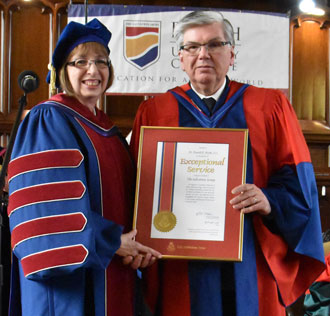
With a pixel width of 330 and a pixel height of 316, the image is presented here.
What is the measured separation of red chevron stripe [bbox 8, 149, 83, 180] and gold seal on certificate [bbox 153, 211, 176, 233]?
0.40m

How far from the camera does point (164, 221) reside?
223cm

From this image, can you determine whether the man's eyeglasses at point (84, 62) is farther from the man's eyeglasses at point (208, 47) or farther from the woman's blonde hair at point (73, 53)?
the man's eyeglasses at point (208, 47)

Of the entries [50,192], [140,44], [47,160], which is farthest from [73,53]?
[140,44]

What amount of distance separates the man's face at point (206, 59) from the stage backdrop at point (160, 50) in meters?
3.43

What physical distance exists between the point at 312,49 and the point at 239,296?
17.4 ft

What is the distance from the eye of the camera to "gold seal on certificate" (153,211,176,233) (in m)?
2.22

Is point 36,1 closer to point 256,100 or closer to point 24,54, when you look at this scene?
point 24,54

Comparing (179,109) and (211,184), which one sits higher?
(179,109)

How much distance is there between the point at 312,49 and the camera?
22.9ft

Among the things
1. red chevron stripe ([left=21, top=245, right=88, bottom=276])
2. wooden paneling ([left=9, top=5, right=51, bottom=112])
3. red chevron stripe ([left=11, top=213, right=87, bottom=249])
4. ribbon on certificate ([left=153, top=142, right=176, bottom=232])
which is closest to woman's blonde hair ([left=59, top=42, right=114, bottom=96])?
ribbon on certificate ([left=153, top=142, right=176, bottom=232])

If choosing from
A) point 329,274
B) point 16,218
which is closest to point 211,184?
point 16,218

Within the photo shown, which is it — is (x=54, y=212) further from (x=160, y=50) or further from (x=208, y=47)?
(x=160, y=50)

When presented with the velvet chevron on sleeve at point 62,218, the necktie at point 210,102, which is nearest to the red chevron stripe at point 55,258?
the velvet chevron on sleeve at point 62,218

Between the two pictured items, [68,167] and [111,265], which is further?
[111,265]
